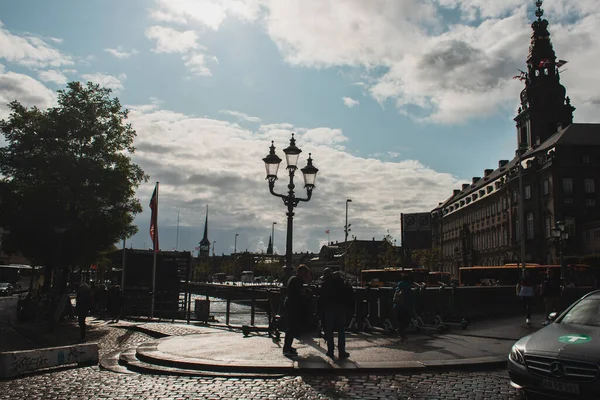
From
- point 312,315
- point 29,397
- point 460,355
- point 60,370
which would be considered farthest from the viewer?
point 312,315

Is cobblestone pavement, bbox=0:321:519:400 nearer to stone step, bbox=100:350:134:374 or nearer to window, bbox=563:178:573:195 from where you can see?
stone step, bbox=100:350:134:374

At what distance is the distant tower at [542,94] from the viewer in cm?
7494

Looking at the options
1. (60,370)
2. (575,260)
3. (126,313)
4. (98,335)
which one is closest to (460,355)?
(60,370)

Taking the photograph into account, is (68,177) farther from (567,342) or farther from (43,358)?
(567,342)

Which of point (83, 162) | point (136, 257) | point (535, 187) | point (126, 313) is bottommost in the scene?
point (126, 313)

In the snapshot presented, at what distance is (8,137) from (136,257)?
10.4m

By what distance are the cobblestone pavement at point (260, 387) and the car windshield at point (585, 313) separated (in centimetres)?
141

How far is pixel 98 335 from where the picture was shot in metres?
18.1

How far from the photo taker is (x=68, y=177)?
27297mm

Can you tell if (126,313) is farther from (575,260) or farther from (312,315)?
(575,260)

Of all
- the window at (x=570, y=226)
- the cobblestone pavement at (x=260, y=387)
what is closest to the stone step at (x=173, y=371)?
the cobblestone pavement at (x=260, y=387)

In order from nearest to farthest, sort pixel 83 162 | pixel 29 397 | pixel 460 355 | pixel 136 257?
pixel 29 397 < pixel 460 355 < pixel 83 162 < pixel 136 257

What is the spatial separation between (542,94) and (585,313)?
76408 mm

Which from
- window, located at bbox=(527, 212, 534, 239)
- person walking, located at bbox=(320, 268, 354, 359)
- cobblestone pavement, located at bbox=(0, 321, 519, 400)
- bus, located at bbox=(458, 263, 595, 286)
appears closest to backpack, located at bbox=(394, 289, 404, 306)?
person walking, located at bbox=(320, 268, 354, 359)
